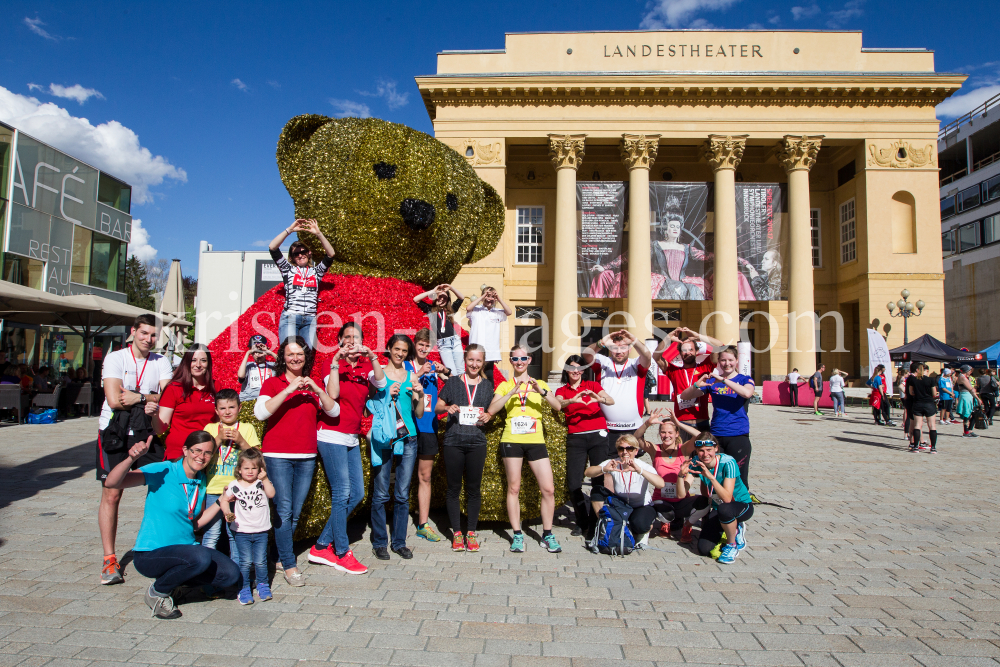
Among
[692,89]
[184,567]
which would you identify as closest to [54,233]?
[184,567]

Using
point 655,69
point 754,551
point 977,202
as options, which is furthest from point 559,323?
point 977,202

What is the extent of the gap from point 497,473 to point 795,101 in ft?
91.2

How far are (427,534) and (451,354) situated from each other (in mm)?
1566

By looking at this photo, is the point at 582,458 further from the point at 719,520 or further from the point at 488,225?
the point at 488,225

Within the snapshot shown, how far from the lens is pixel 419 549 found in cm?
462

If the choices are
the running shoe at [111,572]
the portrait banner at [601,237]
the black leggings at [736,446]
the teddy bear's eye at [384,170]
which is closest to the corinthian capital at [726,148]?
the portrait banner at [601,237]

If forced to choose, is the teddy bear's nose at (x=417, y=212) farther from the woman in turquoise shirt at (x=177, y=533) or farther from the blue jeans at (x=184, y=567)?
the blue jeans at (x=184, y=567)

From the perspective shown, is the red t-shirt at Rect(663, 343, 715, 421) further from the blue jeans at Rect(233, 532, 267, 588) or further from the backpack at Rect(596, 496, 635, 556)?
the blue jeans at Rect(233, 532, 267, 588)

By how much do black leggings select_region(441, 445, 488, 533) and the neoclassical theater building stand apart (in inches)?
825

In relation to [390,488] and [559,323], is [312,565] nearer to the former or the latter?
[390,488]

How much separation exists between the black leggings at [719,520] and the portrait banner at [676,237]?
69.2ft

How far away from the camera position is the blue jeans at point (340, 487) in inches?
158

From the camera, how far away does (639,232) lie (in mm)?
25047

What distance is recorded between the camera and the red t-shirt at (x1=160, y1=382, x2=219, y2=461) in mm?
3922
